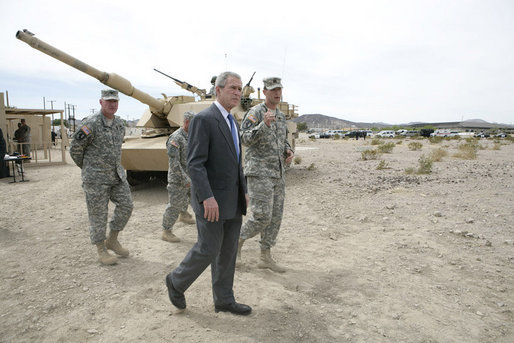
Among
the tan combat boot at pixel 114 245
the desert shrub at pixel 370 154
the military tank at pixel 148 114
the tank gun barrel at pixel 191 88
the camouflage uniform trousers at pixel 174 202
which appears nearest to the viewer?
the tan combat boot at pixel 114 245

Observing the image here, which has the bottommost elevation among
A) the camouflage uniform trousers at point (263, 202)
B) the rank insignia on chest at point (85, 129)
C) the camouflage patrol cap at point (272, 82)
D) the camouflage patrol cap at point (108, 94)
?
the camouflage uniform trousers at point (263, 202)

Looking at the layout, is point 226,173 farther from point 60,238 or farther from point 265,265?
point 60,238

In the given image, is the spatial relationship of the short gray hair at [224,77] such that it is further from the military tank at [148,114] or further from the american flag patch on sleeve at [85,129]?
the military tank at [148,114]

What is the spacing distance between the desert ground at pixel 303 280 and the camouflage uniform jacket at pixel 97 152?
38.7 inches

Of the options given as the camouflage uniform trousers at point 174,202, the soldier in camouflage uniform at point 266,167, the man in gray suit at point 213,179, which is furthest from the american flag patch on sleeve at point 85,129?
the man in gray suit at point 213,179

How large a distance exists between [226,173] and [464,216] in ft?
14.7

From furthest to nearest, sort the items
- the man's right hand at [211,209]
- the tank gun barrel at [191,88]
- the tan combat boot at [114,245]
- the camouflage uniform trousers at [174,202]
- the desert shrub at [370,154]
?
1. the desert shrub at [370,154]
2. the tank gun barrel at [191,88]
3. the camouflage uniform trousers at [174,202]
4. the tan combat boot at [114,245]
5. the man's right hand at [211,209]

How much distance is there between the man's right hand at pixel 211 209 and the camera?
2520mm

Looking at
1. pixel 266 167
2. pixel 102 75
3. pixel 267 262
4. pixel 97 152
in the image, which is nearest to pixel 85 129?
pixel 97 152

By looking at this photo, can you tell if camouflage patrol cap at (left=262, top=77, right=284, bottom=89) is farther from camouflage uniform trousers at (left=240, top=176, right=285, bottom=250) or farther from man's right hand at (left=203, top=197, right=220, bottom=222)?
man's right hand at (left=203, top=197, right=220, bottom=222)

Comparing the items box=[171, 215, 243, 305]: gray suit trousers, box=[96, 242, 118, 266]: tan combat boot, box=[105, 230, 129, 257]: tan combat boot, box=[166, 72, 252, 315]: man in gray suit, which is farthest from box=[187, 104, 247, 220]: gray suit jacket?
box=[105, 230, 129, 257]: tan combat boot

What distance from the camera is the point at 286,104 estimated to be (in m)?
10.9

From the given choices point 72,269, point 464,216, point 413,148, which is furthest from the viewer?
point 413,148

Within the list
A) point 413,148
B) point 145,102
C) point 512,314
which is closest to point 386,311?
point 512,314
